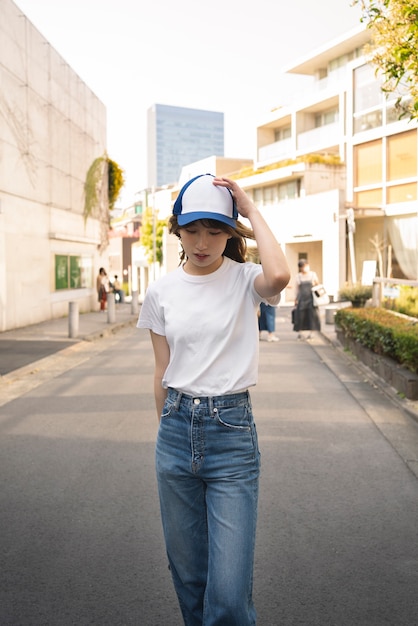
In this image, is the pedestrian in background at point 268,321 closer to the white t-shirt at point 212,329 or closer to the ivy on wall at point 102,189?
the white t-shirt at point 212,329

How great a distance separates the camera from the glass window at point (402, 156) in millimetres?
38656

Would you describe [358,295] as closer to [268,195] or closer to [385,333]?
[385,333]

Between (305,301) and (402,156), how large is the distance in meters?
25.8

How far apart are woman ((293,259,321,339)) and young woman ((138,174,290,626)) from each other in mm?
13420

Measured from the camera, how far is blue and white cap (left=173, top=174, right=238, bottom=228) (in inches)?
101

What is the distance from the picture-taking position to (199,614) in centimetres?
272

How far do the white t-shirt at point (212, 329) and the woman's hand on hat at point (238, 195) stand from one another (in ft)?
0.70

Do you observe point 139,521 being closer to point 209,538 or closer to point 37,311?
point 209,538

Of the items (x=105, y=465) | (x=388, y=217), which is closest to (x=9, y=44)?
(x=105, y=465)

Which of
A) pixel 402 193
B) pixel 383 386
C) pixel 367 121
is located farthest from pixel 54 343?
pixel 367 121

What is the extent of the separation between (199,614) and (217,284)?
1.23m

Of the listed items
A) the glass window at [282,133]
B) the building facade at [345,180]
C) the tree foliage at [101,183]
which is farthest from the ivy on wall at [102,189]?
the glass window at [282,133]

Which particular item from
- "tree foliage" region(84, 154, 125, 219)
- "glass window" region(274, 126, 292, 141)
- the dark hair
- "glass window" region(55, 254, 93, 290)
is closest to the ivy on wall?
"tree foliage" region(84, 154, 125, 219)

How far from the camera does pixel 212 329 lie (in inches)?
103
